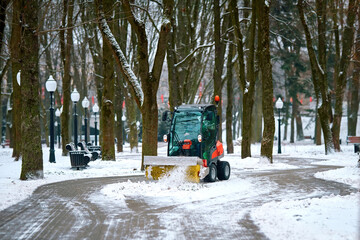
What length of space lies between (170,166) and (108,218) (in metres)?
5.38

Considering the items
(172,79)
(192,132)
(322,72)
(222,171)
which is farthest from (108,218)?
(322,72)

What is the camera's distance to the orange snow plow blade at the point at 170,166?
1388cm

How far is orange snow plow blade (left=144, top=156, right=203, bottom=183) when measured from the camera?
13875mm

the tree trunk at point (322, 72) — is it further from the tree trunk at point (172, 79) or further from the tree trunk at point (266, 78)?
the tree trunk at point (172, 79)

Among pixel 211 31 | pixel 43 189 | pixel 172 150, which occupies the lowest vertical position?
pixel 43 189

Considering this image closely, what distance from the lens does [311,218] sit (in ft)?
26.8

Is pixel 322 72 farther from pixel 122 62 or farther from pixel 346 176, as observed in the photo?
pixel 122 62

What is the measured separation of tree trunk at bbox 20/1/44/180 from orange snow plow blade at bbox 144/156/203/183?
3.68 m

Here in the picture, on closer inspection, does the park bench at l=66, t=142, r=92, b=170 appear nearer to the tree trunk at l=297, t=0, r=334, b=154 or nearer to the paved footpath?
the paved footpath

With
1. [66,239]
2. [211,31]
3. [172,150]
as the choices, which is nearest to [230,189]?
[172,150]

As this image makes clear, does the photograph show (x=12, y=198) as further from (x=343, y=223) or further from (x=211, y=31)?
(x=211, y=31)

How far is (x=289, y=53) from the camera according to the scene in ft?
150

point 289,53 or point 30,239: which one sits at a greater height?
point 289,53

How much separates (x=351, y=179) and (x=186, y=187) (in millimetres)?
5357
